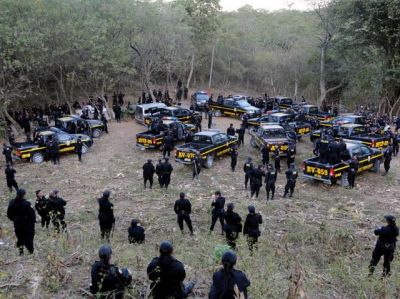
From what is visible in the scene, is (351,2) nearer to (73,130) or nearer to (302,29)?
(302,29)

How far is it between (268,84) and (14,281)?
40.3 meters

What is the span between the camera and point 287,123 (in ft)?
74.7

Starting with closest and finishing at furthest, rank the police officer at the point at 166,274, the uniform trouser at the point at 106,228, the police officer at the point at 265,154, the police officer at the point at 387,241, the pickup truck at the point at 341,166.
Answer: the police officer at the point at 166,274 < the police officer at the point at 387,241 < the uniform trouser at the point at 106,228 < the pickup truck at the point at 341,166 < the police officer at the point at 265,154

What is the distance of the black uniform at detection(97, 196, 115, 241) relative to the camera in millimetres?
9836

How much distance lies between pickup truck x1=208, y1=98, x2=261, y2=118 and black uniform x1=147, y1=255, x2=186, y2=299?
22554 mm

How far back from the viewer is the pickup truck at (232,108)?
2824cm

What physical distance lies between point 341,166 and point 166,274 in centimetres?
1166

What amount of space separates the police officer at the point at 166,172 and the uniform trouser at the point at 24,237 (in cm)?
719

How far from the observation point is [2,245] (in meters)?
9.07

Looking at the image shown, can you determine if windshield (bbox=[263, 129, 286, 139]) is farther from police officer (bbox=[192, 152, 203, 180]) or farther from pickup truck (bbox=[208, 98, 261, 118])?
pickup truck (bbox=[208, 98, 261, 118])

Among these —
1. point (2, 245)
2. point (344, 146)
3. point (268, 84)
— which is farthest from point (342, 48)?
point (2, 245)

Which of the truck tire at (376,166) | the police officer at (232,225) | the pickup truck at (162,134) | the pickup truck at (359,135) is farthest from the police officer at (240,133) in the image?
the police officer at (232,225)

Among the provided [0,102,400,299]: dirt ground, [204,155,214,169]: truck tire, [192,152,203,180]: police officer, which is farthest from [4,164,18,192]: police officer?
[204,155,214,169]: truck tire

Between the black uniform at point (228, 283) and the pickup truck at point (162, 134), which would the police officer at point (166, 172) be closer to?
the pickup truck at point (162, 134)
